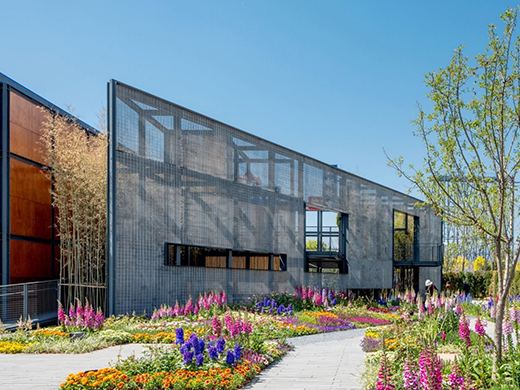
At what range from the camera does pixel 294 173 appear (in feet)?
64.1

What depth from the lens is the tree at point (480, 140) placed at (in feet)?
20.9

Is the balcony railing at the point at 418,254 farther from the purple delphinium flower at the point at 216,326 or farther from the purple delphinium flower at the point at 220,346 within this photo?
the purple delphinium flower at the point at 220,346

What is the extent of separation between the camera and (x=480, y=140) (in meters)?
6.72

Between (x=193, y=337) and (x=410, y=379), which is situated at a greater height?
(x=410, y=379)

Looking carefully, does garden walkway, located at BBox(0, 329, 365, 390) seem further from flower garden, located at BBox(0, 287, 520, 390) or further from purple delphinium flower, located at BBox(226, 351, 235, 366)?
purple delphinium flower, located at BBox(226, 351, 235, 366)

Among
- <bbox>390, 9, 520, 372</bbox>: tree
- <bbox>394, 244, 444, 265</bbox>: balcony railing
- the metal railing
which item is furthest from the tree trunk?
<bbox>394, 244, 444, 265</bbox>: balcony railing

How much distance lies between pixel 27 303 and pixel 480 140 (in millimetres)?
11036

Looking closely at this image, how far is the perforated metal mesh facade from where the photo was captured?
43.9 ft

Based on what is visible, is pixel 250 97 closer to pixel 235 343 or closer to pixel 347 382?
pixel 235 343

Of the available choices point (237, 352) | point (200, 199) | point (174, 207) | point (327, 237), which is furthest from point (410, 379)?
point (327, 237)

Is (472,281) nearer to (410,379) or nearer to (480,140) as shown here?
(480,140)

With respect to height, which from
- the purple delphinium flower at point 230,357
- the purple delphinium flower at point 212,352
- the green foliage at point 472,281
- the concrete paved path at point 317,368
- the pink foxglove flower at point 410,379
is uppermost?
the pink foxglove flower at point 410,379

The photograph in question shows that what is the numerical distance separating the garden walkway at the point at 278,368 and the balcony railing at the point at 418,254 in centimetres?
1732

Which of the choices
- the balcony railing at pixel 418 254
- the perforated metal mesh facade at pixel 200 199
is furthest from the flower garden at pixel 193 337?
the balcony railing at pixel 418 254
